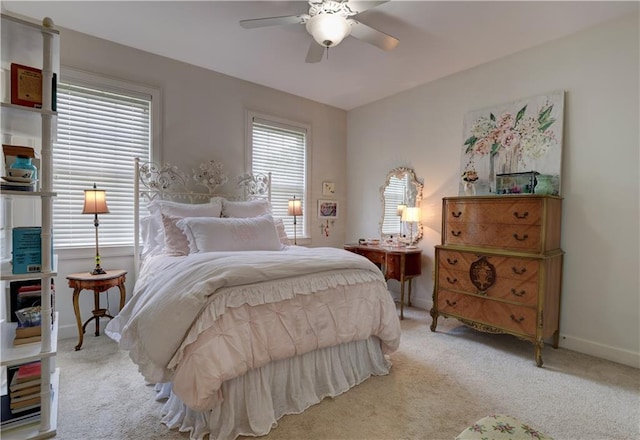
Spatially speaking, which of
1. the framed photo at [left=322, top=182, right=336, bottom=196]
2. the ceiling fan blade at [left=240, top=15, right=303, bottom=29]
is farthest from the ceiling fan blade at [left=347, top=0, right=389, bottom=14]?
the framed photo at [left=322, top=182, right=336, bottom=196]

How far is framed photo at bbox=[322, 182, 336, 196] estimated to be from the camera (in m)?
4.92

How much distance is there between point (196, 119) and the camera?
370cm

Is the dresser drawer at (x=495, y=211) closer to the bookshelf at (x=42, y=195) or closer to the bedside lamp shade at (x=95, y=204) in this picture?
the bookshelf at (x=42, y=195)

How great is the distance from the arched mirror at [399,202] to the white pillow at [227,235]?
1950mm

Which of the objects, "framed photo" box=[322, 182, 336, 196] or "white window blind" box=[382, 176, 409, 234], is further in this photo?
"framed photo" box=[322, 182, 336, 196]

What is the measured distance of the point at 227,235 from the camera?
2.80 metres

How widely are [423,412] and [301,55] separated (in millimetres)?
3331

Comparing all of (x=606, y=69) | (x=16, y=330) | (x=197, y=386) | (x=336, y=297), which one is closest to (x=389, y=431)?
(x=336, y=297)

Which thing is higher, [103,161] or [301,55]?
[301,55]

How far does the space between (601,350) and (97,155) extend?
492 cm

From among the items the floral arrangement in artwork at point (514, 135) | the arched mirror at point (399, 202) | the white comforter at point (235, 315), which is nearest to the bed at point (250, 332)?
the white comforter at point (235, 315)

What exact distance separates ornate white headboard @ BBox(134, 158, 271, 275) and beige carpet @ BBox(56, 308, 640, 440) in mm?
1308

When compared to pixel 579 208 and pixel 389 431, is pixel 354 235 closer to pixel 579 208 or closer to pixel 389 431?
pixel 579 208

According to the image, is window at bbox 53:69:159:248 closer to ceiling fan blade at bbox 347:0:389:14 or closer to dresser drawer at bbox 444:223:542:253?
ceiling fan blade at bbox 347:0:389:14
